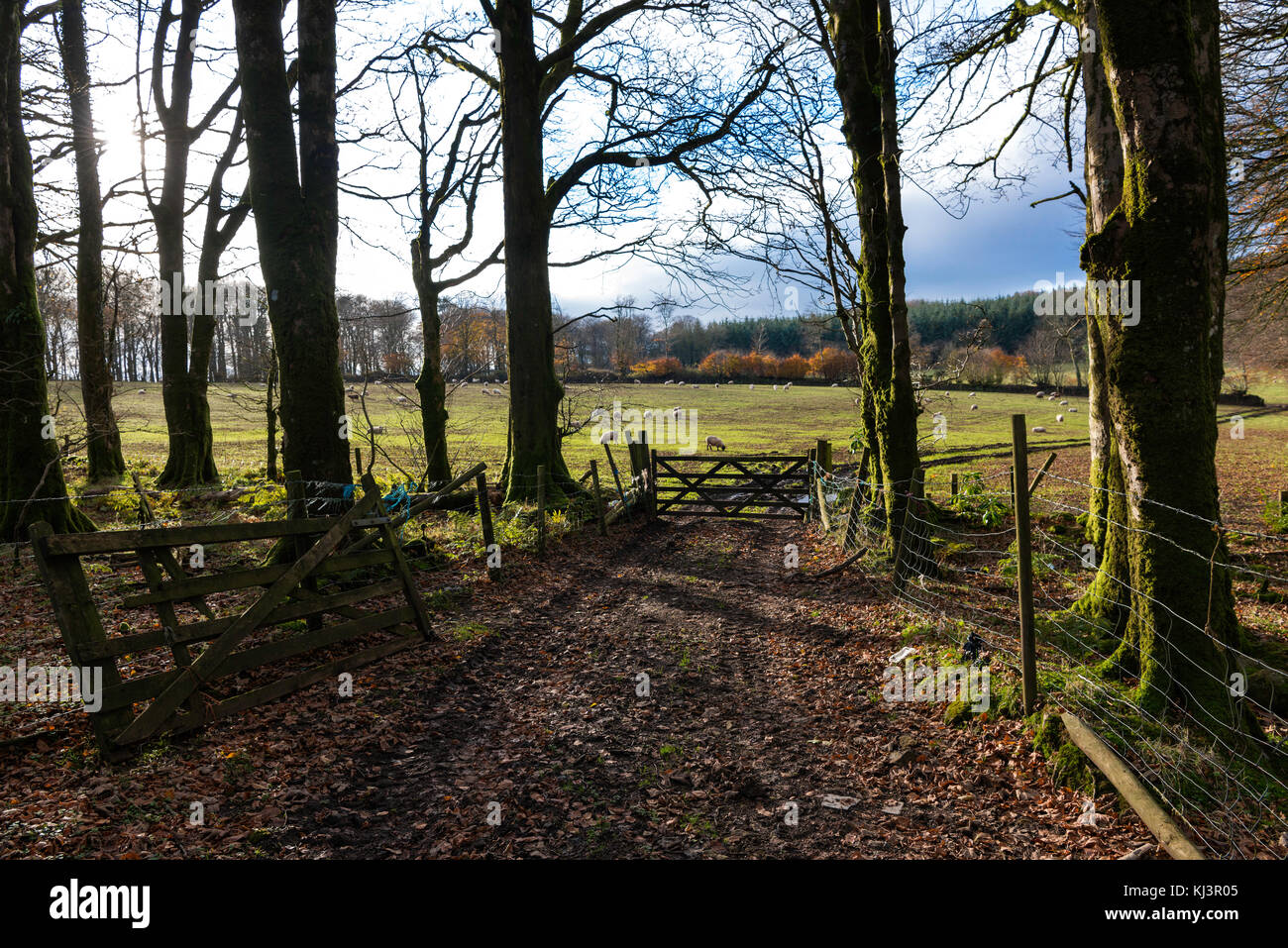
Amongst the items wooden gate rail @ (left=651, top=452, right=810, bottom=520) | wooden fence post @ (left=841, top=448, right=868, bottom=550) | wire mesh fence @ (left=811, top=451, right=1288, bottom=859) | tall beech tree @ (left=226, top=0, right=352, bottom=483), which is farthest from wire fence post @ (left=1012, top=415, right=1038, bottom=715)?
wooden gate rail @ (left=651, top=452, right=810, bottom=520)

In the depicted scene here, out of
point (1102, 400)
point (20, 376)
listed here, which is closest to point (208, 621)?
point (20, 376)

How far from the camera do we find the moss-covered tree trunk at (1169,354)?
4.52m

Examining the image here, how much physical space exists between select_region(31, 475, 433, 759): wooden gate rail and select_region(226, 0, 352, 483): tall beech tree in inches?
65.6

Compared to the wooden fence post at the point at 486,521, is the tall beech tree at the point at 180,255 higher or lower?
higher

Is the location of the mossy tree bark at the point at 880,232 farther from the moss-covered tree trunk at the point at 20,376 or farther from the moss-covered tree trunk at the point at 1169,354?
the moss-covered tree trunk at the point at 20,376

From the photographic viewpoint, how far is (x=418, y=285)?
18078mm

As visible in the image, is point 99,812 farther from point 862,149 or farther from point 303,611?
point 862,149

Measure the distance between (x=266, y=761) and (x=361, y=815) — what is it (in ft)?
3.40

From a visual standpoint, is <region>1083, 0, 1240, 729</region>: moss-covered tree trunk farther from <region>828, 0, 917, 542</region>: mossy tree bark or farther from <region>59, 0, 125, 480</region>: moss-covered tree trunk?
<region>59, 0, 125, 480</region>: moss-covered tree trunk

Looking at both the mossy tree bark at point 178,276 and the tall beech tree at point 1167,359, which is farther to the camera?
the mossy tree bark at point 178,276

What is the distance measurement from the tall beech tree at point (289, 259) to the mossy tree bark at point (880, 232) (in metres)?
7.89

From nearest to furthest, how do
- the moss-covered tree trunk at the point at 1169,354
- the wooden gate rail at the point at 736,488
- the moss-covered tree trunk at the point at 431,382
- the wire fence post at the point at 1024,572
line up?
the moss-covered tree trunk at the point at 1169,354 → the wire fence post at the point at 1024,572 → the moss-covered tree trunk at the point at 431,382 → the wooden gate rail at the point at 736,488

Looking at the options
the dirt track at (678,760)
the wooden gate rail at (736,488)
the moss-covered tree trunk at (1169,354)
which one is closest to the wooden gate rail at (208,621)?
the dirt track at (678,760)

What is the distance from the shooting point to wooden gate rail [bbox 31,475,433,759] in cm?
467
